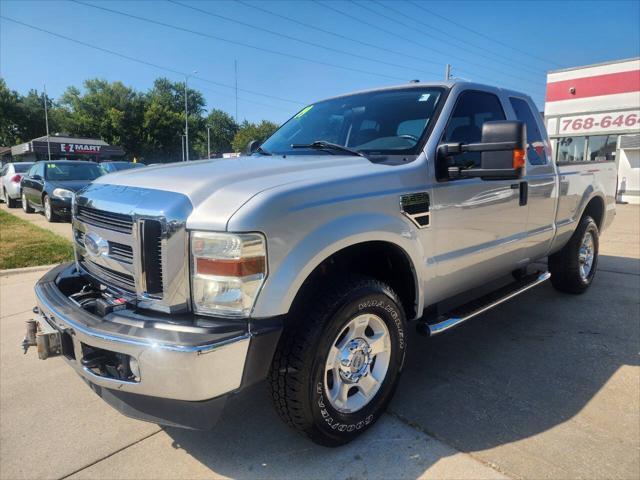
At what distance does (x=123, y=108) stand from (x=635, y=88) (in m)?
59.1

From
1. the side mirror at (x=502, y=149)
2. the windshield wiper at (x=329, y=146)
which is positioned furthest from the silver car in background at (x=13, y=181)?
the side mirror at (x=502, y=149)

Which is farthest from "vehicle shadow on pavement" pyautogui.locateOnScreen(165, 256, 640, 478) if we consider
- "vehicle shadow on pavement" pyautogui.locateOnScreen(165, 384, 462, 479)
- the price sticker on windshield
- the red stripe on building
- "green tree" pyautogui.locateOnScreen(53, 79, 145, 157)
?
"green tree" pyautogui.locateOnScreen(53, 79, 145, 157)

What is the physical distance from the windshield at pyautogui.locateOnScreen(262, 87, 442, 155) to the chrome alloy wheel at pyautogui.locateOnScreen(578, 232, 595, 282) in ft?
9.46

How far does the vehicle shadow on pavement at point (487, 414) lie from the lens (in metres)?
2.31

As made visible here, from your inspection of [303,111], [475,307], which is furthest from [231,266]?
[303,111]

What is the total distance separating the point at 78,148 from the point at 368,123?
157 feet

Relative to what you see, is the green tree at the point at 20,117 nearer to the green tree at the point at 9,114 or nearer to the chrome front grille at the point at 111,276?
the green tree at the point at 9,114

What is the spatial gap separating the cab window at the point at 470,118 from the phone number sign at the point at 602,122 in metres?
17.3

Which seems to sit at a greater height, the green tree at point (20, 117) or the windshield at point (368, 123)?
the green tree at point (20, 117)

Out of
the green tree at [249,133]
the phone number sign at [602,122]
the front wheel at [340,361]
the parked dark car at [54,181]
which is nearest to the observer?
the front wheel at [340,361]

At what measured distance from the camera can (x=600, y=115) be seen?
59.7 feet

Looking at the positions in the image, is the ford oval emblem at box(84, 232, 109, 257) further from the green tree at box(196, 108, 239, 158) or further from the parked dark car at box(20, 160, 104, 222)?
the green tree at box(196, 108, 239, 158)

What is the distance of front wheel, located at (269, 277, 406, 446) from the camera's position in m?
2.17

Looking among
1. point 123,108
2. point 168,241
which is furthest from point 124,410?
point 123,108
